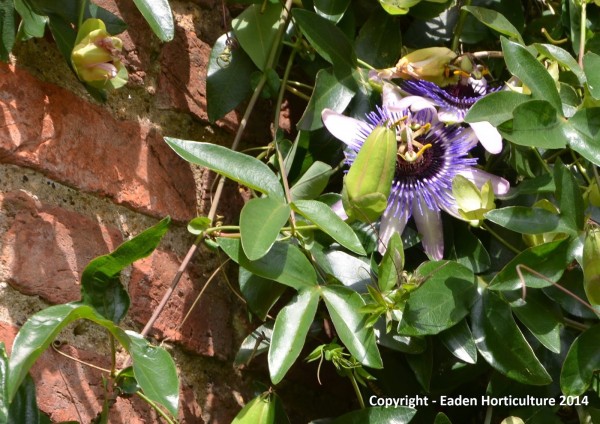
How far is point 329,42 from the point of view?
100 centimetres

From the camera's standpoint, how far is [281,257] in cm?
86

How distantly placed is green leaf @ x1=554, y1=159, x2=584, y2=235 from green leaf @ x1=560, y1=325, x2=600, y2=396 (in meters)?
0.11

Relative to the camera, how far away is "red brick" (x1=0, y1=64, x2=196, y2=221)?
841 mm

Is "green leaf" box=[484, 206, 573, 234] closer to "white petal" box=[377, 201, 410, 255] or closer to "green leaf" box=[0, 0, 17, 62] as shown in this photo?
"white petal" box=[377, 201, 410, 255]

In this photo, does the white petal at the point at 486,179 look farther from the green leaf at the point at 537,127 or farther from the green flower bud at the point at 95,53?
the green flower bud at the point at 95,53

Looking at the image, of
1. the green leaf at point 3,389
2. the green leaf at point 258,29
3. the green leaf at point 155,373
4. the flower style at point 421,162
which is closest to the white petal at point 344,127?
the flower style at point 421,162

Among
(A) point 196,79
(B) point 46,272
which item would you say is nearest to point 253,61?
(A) point 196,79

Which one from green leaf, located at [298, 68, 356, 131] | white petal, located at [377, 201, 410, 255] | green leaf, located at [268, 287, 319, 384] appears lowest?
green leaf, located at [268, 287, 319, 384]

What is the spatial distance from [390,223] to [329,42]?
21cm

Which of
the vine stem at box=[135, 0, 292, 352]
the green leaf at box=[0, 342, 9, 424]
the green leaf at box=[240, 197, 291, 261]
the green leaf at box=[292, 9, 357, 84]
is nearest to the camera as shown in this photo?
the green leaf at box=[0, 342, 9, 424]

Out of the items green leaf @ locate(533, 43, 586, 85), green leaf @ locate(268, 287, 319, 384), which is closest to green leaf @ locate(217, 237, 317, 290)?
green leaf @ locate(268, 287, 319, 384)

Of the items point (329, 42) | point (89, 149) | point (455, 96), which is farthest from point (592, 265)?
point (89, 149)

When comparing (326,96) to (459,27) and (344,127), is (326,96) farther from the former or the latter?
(459,27)

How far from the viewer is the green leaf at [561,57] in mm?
931
